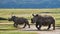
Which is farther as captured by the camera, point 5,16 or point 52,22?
point 5,16

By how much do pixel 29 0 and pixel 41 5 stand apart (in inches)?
10.0

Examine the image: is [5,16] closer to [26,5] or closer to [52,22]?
[26,5]

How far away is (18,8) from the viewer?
3852mm

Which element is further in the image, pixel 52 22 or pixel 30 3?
pixel 30 3

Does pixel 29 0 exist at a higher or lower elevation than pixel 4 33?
higher

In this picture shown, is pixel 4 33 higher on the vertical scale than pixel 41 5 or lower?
lower

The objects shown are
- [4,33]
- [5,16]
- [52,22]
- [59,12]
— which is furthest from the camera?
[59,12]

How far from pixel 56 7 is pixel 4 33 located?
1.39m

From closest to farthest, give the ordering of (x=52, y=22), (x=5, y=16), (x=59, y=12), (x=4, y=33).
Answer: (x=4, y=33) < (x=52, y=22) < (x=5, y=16) < (x=59, y=12)

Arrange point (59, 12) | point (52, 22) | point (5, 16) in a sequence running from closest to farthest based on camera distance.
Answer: point (52, 22) → point (5, 16) → point (59, 12)

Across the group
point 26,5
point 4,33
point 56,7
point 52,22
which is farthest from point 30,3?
point 4,33

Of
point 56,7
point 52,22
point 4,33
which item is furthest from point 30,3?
point 4,33

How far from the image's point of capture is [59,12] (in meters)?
3.98

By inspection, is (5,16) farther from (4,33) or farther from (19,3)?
(4,33)
